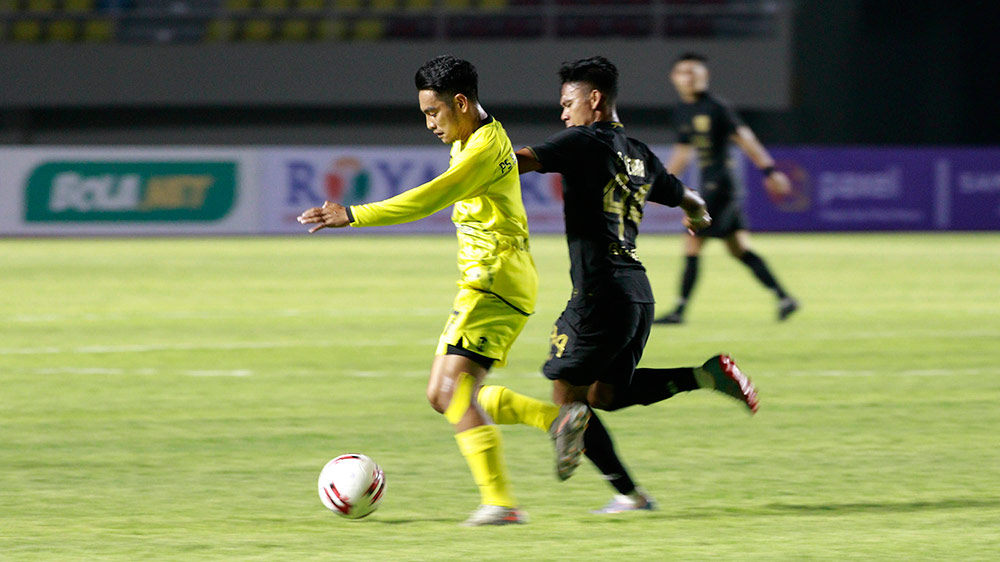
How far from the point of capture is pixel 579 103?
17.7ft

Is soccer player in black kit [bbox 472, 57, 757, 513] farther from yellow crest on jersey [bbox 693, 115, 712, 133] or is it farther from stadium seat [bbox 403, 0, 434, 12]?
stadium seat [bbox 403, 0, 434, 12]

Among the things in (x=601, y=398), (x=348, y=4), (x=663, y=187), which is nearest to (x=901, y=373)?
(x=663, y=187)

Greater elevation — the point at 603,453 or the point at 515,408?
the point at 515,408

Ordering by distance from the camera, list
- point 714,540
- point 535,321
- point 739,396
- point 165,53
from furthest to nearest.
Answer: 1. point 165,53
2. point 535,321
3. point 739,396
4. point 714,540

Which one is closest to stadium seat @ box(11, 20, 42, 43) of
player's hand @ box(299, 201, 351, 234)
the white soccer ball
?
the white soccer ball

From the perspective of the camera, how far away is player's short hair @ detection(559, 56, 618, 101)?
5355 mm

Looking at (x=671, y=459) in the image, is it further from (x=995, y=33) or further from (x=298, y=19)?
(x=995, y=33)

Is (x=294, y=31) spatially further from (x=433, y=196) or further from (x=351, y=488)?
(x=433, y=196)

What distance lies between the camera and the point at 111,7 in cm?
3144

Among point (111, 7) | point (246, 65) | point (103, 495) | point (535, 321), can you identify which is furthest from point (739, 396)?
point (111, 7)

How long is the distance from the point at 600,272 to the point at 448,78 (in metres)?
0.94

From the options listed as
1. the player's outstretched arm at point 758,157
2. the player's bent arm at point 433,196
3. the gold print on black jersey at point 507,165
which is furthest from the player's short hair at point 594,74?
the player's outstretched arm at point 758,157

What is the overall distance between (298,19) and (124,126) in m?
4.43

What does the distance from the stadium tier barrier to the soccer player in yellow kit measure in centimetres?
1997
